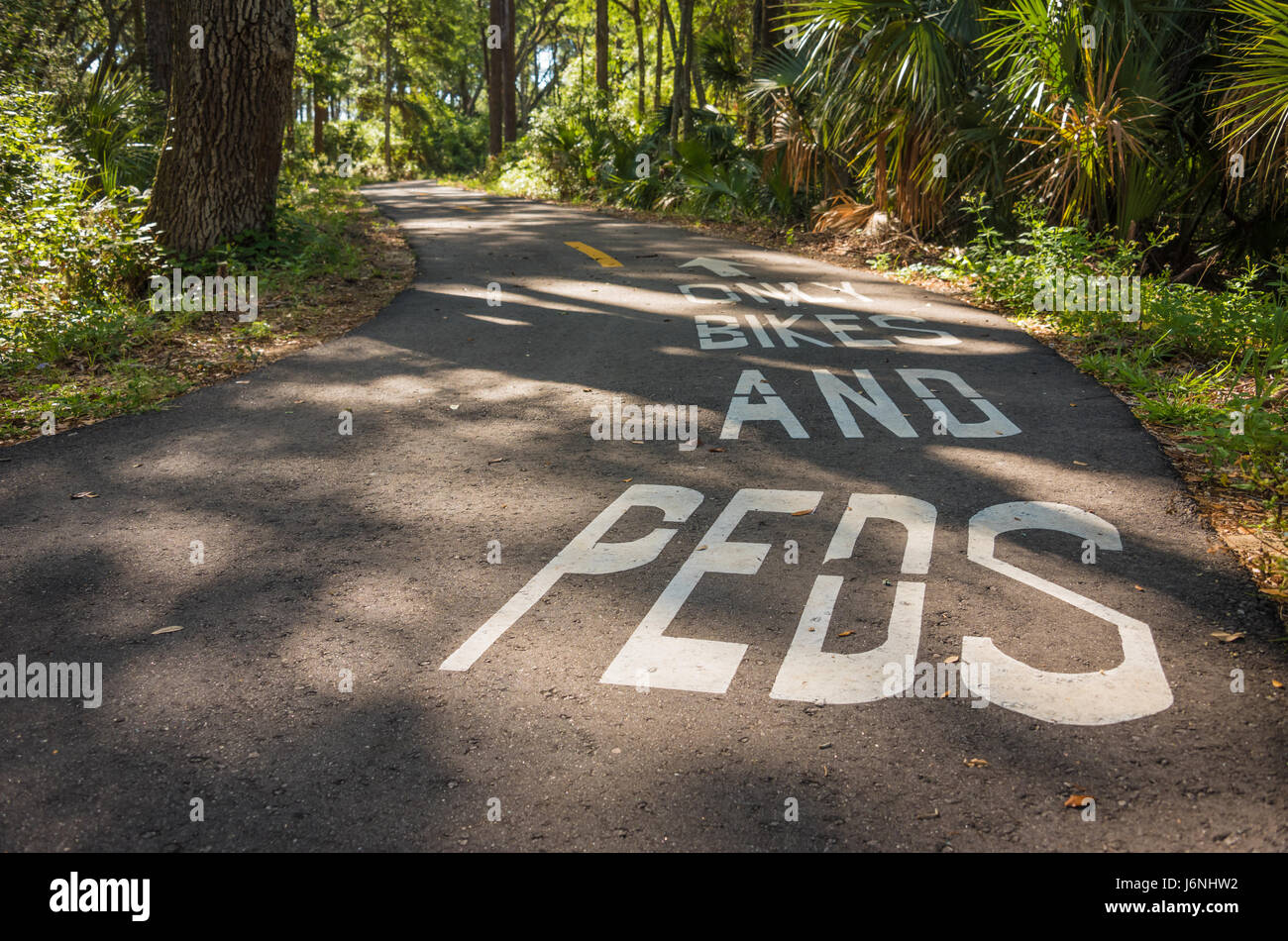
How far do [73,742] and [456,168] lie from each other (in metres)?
56.5

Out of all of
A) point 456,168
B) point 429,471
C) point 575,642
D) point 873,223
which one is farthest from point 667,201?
point 456,168

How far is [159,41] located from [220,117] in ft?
28.0

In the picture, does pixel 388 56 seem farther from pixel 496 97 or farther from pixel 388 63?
pixel 496 97

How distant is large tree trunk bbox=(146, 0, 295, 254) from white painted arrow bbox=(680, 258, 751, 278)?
5.60m

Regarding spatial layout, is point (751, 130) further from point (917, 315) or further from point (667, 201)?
point (917, 315)

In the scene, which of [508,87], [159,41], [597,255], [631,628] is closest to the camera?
[631,628]

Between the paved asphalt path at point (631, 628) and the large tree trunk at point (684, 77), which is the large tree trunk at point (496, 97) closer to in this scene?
the large tree trunk at point (684, 77)

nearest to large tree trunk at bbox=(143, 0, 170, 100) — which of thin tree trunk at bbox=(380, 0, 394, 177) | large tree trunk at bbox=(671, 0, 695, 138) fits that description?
large tree trunk at bbox=(671, 0, 695, 138)

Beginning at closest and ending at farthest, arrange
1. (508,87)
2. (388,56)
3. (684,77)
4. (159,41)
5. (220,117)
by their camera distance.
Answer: (220,117) < (159,41) < (684,77) < (508,87) < (388,56)

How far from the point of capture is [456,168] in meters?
55.5

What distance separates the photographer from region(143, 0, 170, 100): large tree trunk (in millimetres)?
16531

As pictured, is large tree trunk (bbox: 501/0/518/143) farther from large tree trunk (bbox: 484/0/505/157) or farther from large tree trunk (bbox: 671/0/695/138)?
large tree trunk (bbox: 671/0/695/138)

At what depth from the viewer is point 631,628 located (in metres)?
3.74

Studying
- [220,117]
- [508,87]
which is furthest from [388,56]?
[220,117]
